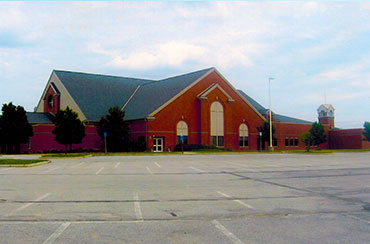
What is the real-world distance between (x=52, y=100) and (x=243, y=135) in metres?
30.8

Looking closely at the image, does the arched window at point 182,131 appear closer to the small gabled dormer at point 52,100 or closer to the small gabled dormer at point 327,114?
the small gabled dormer at point 52,100

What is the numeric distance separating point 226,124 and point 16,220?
52.7m

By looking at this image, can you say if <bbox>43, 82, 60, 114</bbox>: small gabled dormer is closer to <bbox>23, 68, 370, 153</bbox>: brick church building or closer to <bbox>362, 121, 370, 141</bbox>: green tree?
<bbox>23, 68, 370, 153</bbox>: brick church building

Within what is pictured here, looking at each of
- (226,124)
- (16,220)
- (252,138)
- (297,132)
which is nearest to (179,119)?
(226,124)

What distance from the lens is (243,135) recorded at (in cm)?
6275

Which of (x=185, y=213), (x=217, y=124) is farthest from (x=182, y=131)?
(x=185, y=213)

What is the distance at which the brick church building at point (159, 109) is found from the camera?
174 feet

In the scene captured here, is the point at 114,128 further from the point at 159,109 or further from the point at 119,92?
the point at 119,92

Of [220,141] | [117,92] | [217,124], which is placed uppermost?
[117,92]

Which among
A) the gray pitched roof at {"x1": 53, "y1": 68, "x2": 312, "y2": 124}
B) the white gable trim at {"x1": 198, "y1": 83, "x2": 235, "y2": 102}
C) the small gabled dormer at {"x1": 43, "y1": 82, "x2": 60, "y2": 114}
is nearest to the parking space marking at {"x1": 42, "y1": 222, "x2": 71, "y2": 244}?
the gray pitched roof at {"x1": 53, "y1": 68, "x2": 312, "y2": 124}

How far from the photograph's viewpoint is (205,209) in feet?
30.4

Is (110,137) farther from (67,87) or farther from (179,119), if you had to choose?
(67,87)

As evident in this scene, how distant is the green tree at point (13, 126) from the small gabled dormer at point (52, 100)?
11.9 meters

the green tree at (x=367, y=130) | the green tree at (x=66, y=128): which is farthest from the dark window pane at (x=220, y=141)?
the green tree at (x=367, y=130)
